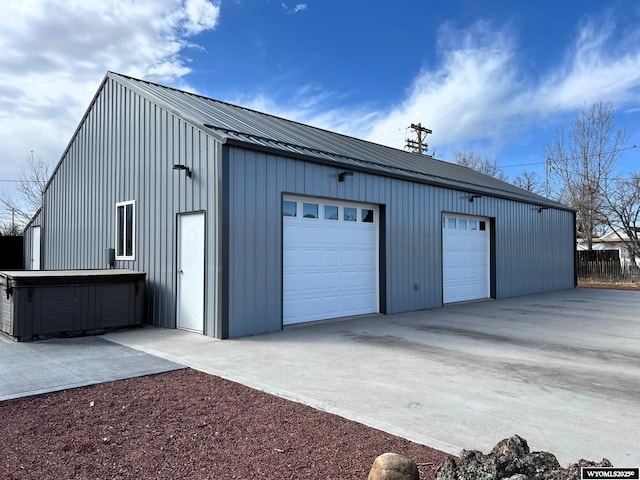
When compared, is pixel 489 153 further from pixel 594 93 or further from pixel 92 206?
pixel 92 206

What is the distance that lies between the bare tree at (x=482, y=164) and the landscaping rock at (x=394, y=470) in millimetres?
35988

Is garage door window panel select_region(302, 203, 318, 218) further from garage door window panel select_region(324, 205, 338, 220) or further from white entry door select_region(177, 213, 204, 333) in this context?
white entry door select_region(177, 213, 204, 333)

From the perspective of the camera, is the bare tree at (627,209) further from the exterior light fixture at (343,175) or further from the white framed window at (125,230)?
the white framed window at (125,230)

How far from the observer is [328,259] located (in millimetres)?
8953

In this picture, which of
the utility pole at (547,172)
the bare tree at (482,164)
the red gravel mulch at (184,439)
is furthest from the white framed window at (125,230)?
the bare tree at (482,164)

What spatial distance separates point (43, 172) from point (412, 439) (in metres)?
33.9

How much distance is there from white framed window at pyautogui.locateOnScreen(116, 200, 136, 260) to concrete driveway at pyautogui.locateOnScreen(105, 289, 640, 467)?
92.0 inches

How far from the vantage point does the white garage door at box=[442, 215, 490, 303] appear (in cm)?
1205

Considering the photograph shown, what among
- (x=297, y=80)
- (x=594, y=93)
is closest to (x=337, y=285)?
(x=297, y=80)

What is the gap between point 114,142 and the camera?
405 inches

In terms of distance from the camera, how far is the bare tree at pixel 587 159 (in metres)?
25.6

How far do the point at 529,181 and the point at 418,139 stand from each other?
32.4ft

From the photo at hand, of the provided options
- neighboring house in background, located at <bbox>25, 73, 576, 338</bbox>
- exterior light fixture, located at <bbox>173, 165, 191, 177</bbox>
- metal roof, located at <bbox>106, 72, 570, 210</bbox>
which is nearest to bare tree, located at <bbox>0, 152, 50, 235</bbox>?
neighboring house in background, located at <bbox>25, 73, 576, 338</bbox>

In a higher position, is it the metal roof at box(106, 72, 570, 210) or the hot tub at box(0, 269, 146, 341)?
the metal roof at box(106, 72, 570, 210)
